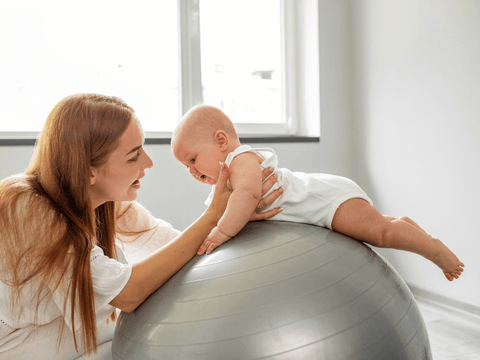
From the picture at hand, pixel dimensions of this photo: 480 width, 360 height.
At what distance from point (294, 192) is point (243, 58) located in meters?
1.83

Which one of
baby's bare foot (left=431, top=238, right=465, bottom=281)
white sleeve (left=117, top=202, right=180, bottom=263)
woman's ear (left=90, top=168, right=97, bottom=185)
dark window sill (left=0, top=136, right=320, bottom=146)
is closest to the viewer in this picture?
woman's ear (left=90, top=168, right=97, bottom=185)

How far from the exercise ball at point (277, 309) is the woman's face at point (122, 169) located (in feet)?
1.04

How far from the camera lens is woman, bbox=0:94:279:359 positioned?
0.94 m

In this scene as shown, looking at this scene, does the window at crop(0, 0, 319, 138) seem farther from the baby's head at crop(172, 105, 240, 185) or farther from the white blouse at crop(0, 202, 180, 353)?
the white blouse at crop(0, 202, 180, 353)

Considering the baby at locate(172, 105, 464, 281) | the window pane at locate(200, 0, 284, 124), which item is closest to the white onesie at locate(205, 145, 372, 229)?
the baby at locate(172, 105, 464, 281)

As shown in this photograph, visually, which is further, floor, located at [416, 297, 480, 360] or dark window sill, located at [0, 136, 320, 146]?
dark window sill, located at [0, 136, 320, 146]

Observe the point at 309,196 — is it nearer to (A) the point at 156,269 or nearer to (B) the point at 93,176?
(A) the point at 156,269

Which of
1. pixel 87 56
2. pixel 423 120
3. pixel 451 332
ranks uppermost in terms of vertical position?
pixel 87 56

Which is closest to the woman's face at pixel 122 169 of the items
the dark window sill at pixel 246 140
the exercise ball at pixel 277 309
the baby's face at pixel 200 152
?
the baby's face at pixel 200 152

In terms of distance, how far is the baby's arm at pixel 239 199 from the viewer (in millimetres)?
994

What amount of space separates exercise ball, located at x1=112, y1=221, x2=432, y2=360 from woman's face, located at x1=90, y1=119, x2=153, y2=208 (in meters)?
0.32

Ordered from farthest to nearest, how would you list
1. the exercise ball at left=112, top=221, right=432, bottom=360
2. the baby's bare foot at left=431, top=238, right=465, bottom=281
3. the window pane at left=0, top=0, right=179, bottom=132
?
the window pane at left=0, top=0, right=179, bottom=132, the baby's bare foot at left=431, top=238, right=465, bottom=281, the exercise ball at left=112, top=221, right=432, bottom=360

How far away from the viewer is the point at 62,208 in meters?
1.00

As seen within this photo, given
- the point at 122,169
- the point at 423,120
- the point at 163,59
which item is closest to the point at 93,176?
the point at 122,169
